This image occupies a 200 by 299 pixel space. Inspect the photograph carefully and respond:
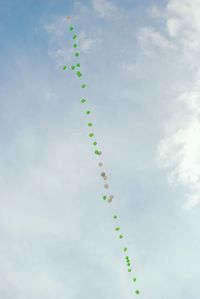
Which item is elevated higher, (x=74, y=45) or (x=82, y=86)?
(x=74, y=45)

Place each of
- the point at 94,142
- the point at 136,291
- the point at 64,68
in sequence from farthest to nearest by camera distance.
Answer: the point at 94,142, the point at 136,291, the point at 64,68

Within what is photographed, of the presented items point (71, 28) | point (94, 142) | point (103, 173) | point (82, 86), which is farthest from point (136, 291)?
point (71, 28)

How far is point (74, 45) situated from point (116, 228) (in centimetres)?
1502

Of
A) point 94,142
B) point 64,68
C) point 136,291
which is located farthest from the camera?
point 94,142

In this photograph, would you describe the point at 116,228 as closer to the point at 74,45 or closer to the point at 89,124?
the point at 89,124

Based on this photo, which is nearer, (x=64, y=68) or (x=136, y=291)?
(x=64, y=68)

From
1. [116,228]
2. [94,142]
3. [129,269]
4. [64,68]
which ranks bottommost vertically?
[129,269]

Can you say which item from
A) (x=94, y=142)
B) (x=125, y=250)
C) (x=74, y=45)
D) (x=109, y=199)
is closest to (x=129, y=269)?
(x=125, y=250)

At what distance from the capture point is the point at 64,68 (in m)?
24.8

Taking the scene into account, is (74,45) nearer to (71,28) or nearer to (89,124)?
(71,28)

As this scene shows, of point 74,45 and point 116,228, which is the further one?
point 116,228

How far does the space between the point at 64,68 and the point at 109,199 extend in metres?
10.9

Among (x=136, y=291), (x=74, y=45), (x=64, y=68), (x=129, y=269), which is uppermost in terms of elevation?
(x=74, y=45)

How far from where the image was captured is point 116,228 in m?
27.7
